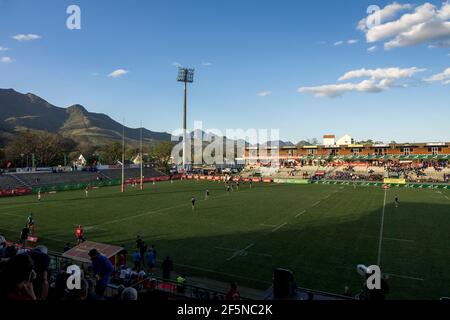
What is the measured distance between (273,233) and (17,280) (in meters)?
21.6

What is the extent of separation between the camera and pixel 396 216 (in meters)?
30.6

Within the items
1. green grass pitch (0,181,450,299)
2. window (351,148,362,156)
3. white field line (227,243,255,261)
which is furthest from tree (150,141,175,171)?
white field line (227,243,255,261)

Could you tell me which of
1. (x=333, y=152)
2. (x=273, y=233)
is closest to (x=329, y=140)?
(x=333, y=152)

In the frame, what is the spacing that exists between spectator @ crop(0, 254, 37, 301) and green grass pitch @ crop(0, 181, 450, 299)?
1230cm

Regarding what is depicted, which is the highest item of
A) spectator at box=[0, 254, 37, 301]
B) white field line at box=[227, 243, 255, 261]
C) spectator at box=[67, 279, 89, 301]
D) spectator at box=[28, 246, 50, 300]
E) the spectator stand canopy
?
spectator at box=[0, 254, 37, 301]

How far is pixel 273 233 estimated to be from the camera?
78.8ft

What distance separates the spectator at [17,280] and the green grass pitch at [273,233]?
12.3 m

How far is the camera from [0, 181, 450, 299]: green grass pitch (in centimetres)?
1617

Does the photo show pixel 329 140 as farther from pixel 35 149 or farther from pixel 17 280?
pixel 17 280

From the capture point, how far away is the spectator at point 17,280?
3508 mm

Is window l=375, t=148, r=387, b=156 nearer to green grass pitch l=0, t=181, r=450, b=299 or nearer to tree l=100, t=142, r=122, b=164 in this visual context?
green grass pitch l=0, t=181, r=450, b=299

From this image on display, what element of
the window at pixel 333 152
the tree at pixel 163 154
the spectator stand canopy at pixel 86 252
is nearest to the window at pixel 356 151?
the window at pixel 333 152

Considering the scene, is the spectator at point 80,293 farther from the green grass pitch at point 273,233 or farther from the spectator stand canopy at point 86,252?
the green grass pitch at point 273,233

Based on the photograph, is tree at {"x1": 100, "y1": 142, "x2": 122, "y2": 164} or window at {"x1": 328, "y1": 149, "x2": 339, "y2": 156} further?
tree at {"x1": 100, "y1": 142, "x2": 122, "y2": 164}
